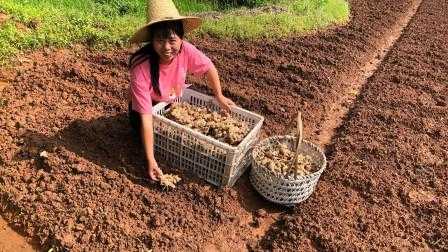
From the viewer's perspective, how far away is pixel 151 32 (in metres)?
3.27

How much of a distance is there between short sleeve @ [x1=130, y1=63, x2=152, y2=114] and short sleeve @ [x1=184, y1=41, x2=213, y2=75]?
42 cm

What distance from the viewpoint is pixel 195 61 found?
3.69 metres

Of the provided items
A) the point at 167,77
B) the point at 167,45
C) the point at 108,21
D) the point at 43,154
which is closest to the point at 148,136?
the point at 167,77

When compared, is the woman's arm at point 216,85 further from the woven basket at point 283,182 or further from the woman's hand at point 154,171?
the woman's hand at point 154,171

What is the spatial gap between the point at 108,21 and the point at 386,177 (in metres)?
3.77

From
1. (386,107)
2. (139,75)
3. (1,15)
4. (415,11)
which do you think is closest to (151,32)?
(139,75)

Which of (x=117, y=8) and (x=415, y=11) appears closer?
(x=117, y=8)

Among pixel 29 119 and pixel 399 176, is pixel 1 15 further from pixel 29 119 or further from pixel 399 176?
pixel 399 176

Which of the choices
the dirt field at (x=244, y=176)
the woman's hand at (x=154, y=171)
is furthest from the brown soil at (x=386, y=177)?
the woman's hand at (x=154, y=171)

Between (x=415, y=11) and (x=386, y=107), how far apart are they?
154 inches

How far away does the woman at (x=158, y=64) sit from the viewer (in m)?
3.20

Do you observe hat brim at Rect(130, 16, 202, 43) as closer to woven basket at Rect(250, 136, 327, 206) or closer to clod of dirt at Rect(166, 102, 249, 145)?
clod of dirt at Rect(166, 102, 249, 145)

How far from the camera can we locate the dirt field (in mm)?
3283

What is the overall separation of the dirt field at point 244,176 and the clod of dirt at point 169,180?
0.08m
